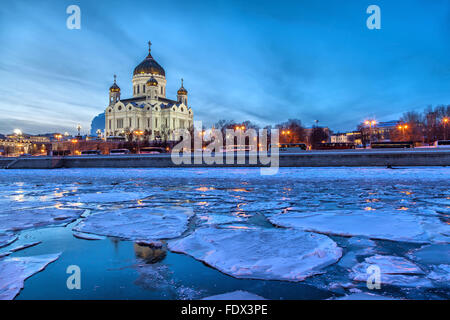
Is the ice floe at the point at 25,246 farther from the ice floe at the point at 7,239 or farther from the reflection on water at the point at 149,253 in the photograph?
the reflection on water at the point at 149,253

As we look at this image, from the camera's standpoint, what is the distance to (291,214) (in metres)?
4.92

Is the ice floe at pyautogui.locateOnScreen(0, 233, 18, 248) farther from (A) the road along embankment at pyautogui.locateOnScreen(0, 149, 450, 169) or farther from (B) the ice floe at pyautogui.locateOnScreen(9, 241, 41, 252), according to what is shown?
(A) the road along embankment at pyautogui.locateOnScreen(0, 149, 450, 169)

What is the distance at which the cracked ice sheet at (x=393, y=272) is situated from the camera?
7.58 ft

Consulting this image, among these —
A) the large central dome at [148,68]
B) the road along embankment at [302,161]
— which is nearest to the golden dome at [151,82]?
the large central dome at [148,68]

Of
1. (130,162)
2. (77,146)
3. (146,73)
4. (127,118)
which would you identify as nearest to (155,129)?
(127,118)

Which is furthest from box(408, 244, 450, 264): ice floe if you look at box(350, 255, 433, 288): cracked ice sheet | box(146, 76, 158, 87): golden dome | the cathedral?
box(146, 76, 158, 87): golden dome

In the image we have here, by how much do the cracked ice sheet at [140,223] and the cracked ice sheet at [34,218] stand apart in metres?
0.41

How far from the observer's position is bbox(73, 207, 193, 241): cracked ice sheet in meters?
3.80

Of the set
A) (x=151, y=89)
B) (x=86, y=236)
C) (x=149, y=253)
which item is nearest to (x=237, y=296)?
(x=149, y=253)

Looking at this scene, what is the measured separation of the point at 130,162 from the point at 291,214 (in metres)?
19.3

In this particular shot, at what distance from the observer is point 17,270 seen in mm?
2621

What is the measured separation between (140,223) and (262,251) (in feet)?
6.63
